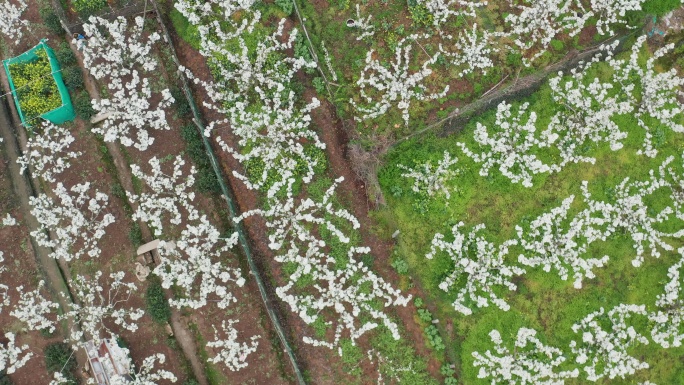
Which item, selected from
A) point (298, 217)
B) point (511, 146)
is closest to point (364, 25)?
point (511, 146)

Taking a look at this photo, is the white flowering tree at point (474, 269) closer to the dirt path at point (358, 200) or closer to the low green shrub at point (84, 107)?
the dirt path at point (358, 200)

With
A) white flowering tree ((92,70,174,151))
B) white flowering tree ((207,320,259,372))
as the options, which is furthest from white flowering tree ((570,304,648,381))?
white flowering tree ((92,70,174,151))

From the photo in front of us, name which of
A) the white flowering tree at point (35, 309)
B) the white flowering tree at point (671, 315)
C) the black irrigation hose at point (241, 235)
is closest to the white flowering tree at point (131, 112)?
the black irrigation hose at point (241, 235)

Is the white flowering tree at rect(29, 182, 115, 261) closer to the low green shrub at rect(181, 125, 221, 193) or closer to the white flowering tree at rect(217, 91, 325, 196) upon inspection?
the low green shrub at rect(181, 125, 221, 193)

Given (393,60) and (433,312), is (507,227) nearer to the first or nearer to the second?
(433,312)

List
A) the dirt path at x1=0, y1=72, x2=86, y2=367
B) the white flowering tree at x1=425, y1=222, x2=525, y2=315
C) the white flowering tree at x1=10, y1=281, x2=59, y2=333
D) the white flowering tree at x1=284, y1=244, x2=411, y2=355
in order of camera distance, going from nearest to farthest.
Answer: the white flowering tree at x1=284, y1=244, x2=411, y2=355 → the white flowering tree at x1=425, y1=222, x2=525, y2=315 → the white flowering tree at x1=10, y1=281, x2=59, y2=333 → the dirt path at x1=0, y1=72, x2=86, y2=367

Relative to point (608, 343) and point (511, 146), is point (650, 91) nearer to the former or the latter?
point (511, 146)
